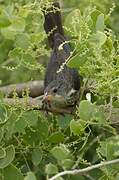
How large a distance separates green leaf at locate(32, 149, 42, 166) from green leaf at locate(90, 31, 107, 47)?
15.4 inches

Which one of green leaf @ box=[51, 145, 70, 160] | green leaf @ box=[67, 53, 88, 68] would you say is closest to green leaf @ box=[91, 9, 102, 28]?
green leaf @ box=[67, 53, 88, 68]

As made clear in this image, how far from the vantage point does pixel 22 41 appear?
5.08 ft

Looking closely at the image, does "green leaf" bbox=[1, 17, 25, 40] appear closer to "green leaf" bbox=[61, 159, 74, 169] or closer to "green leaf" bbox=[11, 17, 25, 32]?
"green leaf" bbox=[11, 17, 25, 32]

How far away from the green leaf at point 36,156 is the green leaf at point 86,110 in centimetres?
30

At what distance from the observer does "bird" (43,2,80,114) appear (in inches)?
60.1

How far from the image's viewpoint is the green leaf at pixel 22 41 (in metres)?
1.55

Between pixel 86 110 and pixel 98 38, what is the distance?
169mm

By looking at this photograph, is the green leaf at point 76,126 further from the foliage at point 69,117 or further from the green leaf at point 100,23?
the green leaf at point 100,23

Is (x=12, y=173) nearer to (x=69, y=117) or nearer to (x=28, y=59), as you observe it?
(x=69, y=117)

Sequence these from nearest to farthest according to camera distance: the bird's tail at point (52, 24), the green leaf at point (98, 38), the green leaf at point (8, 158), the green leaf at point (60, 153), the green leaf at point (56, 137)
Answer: the green leaf at point (60, 153)
the green leaf at point (98, 38)
the green leaf at point (8, 158)
the green leaf at point (56, 137)
the bird's tail at point (52, 24)

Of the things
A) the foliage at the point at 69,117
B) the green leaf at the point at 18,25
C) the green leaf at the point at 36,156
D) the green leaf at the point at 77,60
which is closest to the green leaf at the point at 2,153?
the foliage at the point at 69,117

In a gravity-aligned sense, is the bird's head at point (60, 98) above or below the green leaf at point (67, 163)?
above

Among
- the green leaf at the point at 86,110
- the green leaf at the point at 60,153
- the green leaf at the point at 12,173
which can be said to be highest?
the green leaf at the point at 86,110

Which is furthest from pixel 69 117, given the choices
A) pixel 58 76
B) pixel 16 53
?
pixel 16 53
